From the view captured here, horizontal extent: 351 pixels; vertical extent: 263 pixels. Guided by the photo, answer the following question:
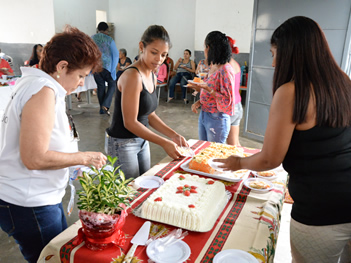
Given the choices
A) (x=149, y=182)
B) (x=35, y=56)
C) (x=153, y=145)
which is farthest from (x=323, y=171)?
(x=35, y=56)

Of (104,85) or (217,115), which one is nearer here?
(217,115)

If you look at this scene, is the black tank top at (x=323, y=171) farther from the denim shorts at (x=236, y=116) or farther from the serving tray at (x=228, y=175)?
the denim shorts at (x=236, y=116)

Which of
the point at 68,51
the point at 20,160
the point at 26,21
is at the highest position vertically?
the point at 26,21

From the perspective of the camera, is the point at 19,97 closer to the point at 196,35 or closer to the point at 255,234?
the point at 255,234

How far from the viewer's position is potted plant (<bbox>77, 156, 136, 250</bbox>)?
970 millimetres

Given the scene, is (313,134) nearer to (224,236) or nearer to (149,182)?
(224,236)

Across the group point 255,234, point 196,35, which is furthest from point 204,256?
point 196,35

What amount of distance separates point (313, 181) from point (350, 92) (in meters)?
0.39

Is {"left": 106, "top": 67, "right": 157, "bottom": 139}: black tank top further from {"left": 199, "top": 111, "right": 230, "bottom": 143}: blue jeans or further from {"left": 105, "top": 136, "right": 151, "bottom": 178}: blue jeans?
{"left": 199, "top": 111, "right": 230, "bottom": 143}: blue jeans

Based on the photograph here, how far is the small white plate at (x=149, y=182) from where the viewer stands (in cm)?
151

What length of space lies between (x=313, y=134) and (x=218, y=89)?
5.27ft

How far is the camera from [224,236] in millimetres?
1138

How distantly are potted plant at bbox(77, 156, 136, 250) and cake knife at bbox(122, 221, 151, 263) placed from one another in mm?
62

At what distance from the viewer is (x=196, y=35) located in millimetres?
8398
